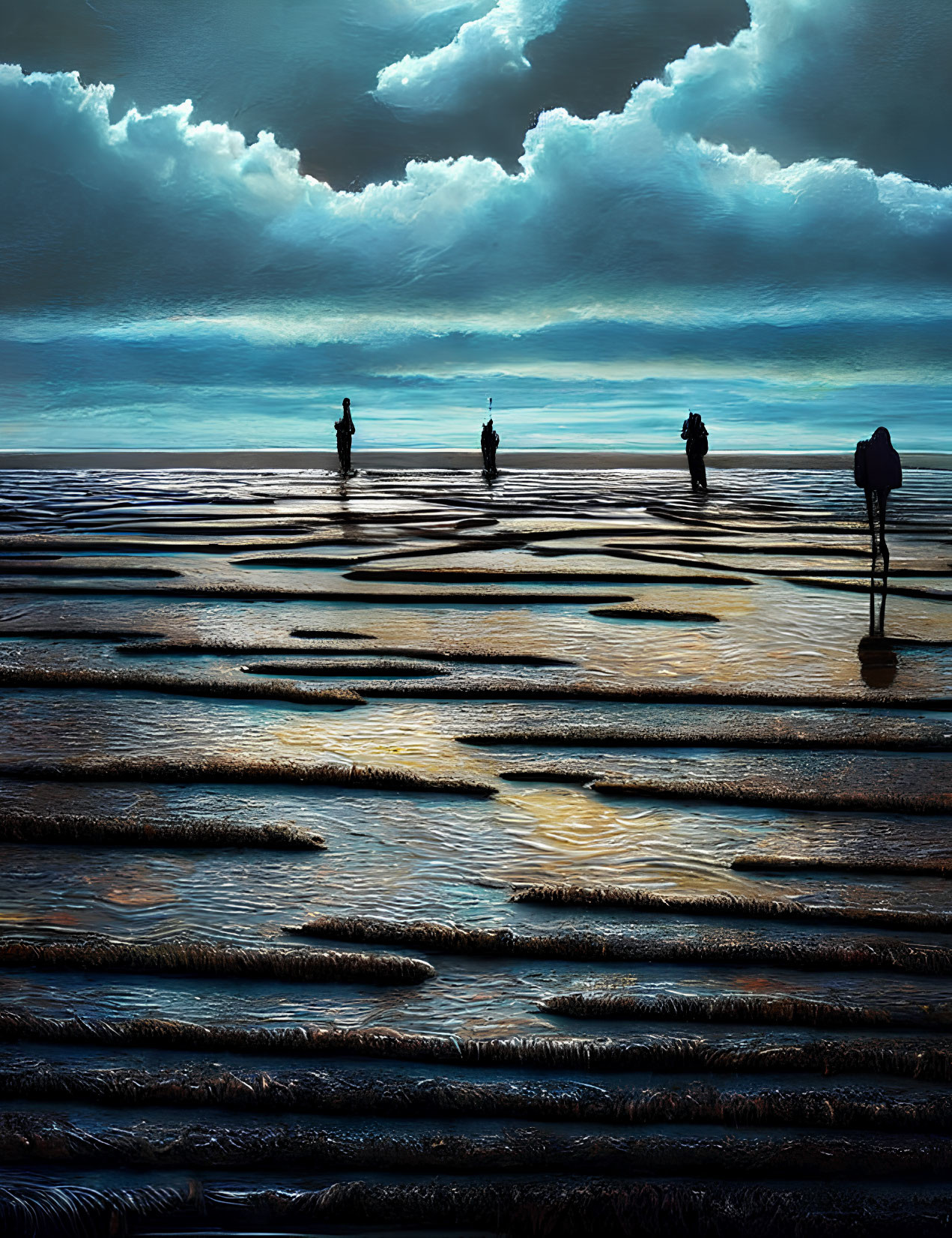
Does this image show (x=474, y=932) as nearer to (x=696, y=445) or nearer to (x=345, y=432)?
(x=696, y=445)

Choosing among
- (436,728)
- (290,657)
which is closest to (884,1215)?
(436,728)

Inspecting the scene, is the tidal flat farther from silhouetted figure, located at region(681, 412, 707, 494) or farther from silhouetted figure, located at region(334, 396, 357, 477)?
silhouetted figure, located at region(334, 396, 357, 477)

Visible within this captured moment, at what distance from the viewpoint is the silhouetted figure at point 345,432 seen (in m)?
29.9

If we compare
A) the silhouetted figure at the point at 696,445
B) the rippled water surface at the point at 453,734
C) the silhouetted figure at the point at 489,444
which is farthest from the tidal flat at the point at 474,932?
the silhouetted figure at the point at 489,444

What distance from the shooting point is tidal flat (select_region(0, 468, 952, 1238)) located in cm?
227

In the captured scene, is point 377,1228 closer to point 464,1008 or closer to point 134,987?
point 464,1008

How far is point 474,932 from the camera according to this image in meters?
3.24

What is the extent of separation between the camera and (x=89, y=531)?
16.4m

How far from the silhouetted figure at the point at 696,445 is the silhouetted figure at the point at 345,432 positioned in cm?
847

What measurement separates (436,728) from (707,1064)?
3099 mm

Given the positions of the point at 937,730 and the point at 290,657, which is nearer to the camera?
the point at 937,730

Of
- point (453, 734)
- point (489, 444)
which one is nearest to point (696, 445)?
point (489, 444)

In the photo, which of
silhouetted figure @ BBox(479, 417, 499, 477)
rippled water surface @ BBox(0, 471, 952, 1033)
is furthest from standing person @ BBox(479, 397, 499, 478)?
rippled water surface @ BBox(0, 471, 952, 1033)

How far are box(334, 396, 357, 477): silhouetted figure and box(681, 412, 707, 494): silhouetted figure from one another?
8.47m
